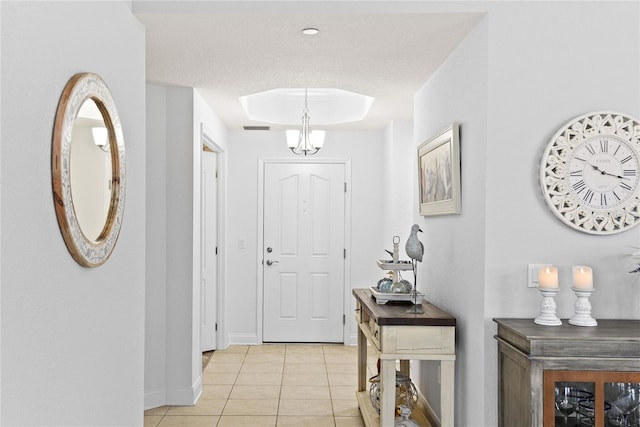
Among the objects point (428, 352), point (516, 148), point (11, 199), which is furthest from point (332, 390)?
point (11, 199)

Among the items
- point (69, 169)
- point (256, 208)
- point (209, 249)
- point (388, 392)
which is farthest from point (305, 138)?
point (69, 169)

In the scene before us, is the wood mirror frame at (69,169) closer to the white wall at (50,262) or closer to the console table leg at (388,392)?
the white wall at (50,262)

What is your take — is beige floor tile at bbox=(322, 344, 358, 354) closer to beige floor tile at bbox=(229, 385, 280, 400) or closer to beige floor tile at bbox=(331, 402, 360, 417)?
beige floor tile at bbox=(229, 385, 280, 400)

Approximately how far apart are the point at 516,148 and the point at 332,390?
2.68m

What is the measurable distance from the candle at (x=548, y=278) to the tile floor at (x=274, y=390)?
1.83 meters

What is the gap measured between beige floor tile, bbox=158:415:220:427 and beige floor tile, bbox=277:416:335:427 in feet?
1.50

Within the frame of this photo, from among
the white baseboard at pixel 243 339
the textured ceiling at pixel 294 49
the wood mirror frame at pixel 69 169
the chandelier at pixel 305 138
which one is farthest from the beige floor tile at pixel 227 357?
the wood mirror frame at pixel 69 169

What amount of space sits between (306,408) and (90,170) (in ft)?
8.56

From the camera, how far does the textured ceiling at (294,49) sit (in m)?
2.82

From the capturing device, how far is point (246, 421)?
382cm

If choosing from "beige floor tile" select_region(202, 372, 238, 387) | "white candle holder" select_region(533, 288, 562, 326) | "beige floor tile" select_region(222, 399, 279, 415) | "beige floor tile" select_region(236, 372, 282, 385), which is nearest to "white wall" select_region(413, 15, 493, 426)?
"white candle holder" select_region(533, 288, 562, 326)

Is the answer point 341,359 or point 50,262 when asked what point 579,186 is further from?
point 341,359

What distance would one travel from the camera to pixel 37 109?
1.77 meters

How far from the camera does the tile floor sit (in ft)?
12.7
